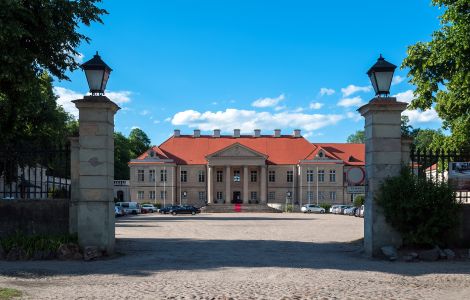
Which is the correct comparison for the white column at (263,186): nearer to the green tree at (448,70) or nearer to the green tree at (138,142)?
the green tree at (138,142)

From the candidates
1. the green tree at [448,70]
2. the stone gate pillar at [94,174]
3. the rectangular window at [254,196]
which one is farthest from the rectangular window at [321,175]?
the stone gate pillar at [94,174]

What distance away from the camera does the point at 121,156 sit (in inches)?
3861

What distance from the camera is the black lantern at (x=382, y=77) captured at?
13414 mm

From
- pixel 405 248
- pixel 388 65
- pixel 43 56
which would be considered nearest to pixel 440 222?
pixel 405 248

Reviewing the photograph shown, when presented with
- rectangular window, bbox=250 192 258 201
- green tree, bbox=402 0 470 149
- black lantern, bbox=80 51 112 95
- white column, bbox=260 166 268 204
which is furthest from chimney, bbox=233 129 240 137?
black lantern, bbox=80 51 112 95

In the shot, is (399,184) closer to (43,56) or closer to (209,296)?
(209,296)

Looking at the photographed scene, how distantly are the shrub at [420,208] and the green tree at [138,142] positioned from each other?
9383cm

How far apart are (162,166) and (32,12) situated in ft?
237

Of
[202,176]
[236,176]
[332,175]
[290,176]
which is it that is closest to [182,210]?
[202,176]

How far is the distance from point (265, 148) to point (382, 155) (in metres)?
78.7

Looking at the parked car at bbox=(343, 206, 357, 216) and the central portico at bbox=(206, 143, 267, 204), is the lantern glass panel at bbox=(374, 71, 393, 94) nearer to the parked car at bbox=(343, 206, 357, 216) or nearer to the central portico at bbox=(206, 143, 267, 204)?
the parked car at bbox=(343, 206, 357, 216)

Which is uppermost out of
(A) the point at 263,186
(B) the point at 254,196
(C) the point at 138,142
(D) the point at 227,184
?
(C) the point at 138,142

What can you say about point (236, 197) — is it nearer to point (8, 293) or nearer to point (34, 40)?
point (34, 40)

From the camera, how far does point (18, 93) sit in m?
16.1
